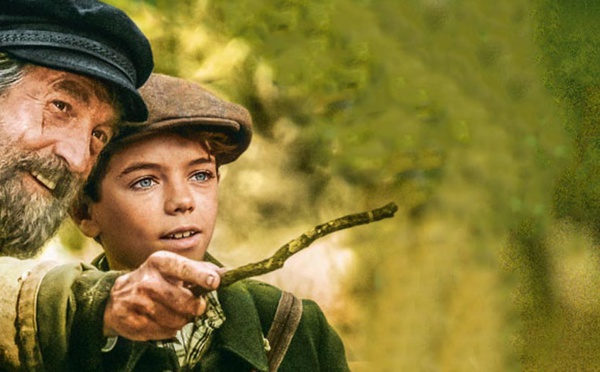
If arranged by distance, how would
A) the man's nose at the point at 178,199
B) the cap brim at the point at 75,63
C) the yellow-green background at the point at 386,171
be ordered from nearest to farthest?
the cap brim at the point at 75,63
the man's nose at the point at 178,199
the yellow-green background at the point at 386,171

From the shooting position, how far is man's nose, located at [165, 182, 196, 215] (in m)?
1.18

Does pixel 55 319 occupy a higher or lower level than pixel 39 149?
lower

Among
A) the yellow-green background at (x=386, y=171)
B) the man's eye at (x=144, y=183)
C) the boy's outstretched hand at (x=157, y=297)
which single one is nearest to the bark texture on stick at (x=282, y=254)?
the boy's outstretched hand at (x=157, y=297)

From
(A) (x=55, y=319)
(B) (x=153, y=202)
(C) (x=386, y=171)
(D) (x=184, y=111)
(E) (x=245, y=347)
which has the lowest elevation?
(A) (x=55, y=319)

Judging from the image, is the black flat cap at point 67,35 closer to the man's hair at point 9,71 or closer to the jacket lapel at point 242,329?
the man's hair at point 9,71

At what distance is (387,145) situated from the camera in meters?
1.40

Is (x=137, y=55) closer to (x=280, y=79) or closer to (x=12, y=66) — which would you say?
(x=12, y=66)

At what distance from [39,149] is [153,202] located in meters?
0.16

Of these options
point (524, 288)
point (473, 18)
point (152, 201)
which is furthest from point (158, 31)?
point (524, 288)

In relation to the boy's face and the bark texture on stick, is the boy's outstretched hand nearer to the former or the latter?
the bark texture on stick

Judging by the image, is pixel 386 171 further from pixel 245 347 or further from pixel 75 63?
pixel 75 63

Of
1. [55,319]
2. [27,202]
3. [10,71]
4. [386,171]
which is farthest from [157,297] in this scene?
[386,171]

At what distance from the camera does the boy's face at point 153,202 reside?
1.18 metres

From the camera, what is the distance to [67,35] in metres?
1.09
